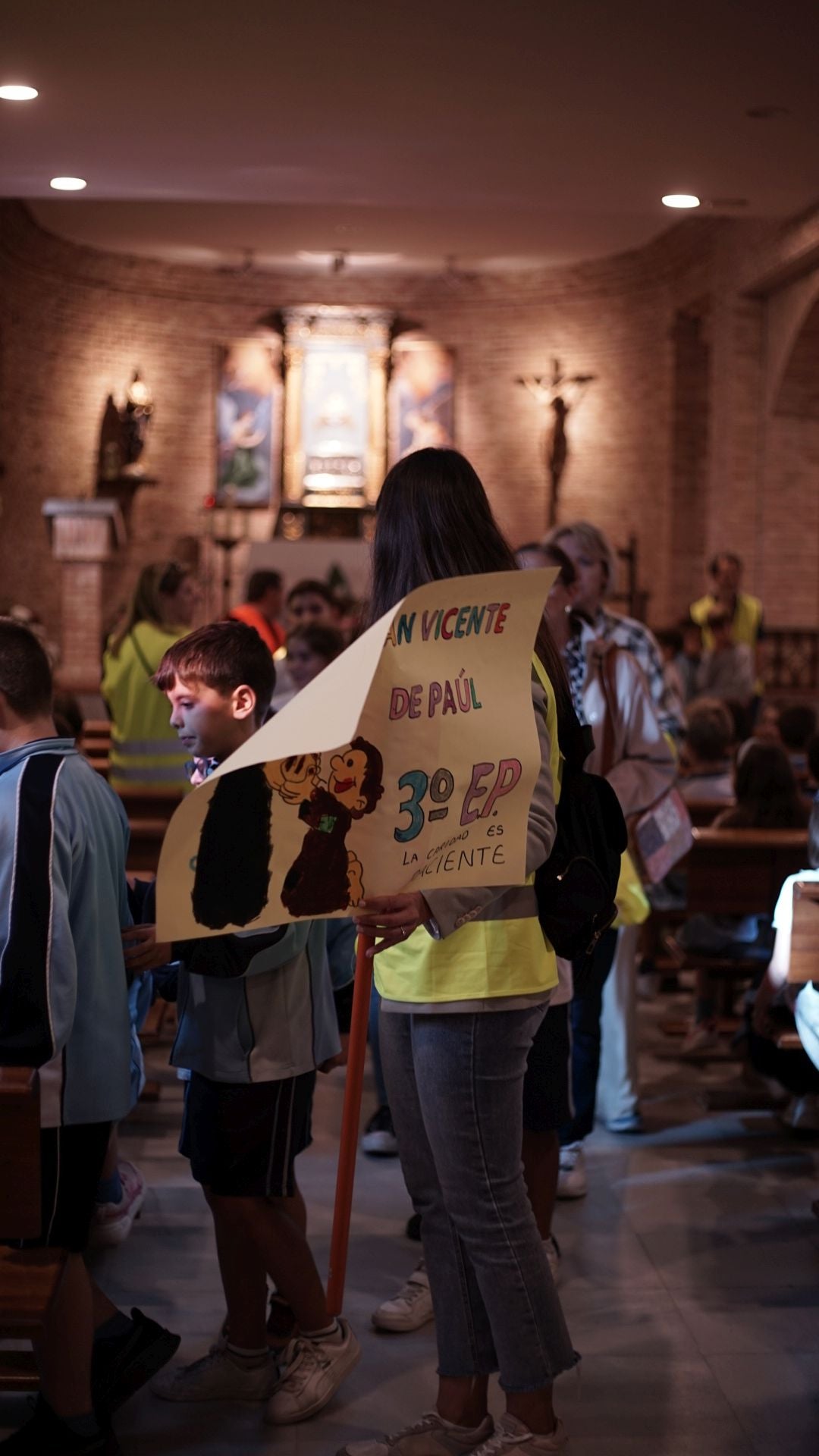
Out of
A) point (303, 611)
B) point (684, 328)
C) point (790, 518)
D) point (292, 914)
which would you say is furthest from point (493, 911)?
point (684, 328)

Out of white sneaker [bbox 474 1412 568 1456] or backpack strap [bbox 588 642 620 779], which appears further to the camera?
backpack strap [bbox 588 642 620 779]

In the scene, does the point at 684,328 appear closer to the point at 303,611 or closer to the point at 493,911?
the point at 303,611

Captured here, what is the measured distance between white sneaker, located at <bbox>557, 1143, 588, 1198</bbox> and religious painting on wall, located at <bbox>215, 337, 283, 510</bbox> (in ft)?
51.7

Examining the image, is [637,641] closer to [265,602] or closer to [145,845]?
[145,845]

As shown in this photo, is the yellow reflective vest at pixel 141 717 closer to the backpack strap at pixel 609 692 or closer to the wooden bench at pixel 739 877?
the wooden bench at pixel 739 877

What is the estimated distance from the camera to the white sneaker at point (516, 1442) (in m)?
2.55

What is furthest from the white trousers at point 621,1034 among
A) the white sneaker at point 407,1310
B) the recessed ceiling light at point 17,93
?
the recessed ceiling light at point 17,93

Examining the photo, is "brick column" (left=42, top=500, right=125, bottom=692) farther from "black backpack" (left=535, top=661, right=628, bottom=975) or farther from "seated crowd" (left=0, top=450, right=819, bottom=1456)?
"black backpack" (left=535, top=661, right=628, bottom=975)

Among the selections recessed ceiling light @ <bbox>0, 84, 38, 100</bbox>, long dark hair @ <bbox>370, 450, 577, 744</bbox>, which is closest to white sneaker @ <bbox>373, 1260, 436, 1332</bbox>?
long dark hair @ <bbox>370, 450, 577, 744</bbox>

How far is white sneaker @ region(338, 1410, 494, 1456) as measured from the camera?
2676 millimetres

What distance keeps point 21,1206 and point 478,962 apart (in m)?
0.81

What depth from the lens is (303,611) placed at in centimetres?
616

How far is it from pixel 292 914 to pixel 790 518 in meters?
13.9

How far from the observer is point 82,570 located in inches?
596
